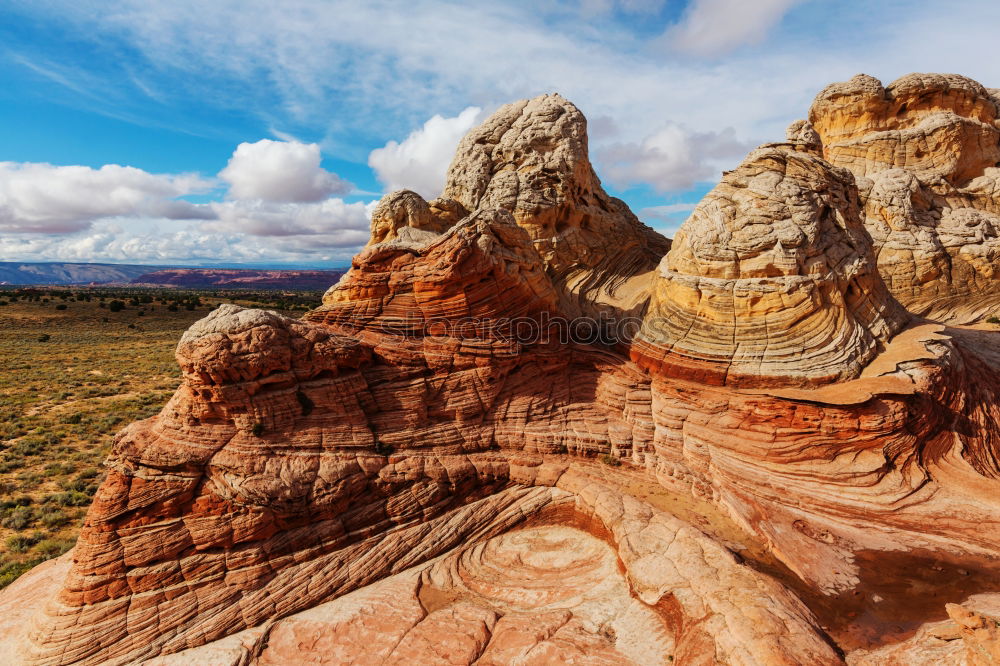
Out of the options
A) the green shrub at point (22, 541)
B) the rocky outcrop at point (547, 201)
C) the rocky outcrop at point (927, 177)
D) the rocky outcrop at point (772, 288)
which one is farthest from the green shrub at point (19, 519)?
the rocky outcrop at point (927, 177)

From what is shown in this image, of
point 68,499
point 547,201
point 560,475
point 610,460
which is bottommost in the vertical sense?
point 68,499

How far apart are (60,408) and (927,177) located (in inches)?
1888

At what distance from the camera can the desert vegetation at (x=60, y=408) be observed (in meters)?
15.9

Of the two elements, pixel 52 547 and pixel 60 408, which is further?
pixel 60 408

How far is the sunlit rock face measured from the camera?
8.81 m

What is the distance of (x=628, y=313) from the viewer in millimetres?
16281

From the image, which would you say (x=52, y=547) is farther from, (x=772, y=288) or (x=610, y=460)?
(x=772, y=288)

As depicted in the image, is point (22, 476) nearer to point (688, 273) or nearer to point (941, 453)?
point (688, 273)

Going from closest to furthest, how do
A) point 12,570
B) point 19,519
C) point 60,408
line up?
point 12,570 → point 19,519 → point 60,408

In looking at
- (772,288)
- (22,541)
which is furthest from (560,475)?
(22,541)

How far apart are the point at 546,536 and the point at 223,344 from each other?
8.82m

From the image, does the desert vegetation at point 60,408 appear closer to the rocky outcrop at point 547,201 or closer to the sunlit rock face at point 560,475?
the sunlit rock face at point 560,475

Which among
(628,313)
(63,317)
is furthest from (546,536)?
(63,317)

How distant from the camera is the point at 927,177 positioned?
24422 mm
